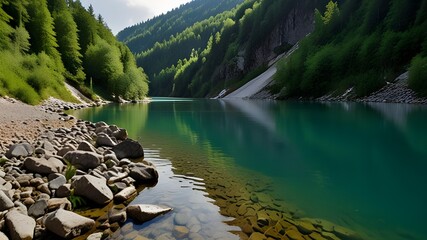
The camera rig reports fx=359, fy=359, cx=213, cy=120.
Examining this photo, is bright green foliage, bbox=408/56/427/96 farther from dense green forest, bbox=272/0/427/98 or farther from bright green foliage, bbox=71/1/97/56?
bright green foliage, bbox=71/1/97/56

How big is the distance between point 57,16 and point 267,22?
9504cm

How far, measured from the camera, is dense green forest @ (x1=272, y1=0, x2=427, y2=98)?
214 ft

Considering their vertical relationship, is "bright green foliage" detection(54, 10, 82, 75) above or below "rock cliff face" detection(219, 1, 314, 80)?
below

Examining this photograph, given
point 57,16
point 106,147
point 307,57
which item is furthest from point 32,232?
point 307,57

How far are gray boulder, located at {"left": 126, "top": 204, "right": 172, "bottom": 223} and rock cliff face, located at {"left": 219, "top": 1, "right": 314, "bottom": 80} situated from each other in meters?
135

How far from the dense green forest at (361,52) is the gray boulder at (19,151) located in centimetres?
5080

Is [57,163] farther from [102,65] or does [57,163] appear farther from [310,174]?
[102,65]

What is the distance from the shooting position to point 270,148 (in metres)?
18.0

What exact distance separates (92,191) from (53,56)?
5730cm

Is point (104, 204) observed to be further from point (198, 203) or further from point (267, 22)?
point (267, 22)

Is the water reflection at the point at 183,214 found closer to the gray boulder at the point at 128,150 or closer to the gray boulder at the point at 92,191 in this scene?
the gray boulder at the point at 92,191

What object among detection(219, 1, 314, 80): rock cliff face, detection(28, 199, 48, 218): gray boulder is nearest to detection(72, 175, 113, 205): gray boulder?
detection(28, 199, 48, 218): gray boulder

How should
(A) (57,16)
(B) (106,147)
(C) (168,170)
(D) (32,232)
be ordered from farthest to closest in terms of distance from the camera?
(A) (57,16) < (B) (106,147) < (C) (168,170) < (D) (32,232)

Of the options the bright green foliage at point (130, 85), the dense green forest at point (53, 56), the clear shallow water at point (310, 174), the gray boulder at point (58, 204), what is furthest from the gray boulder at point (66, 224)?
the bright green foliage at point (130, 85)
